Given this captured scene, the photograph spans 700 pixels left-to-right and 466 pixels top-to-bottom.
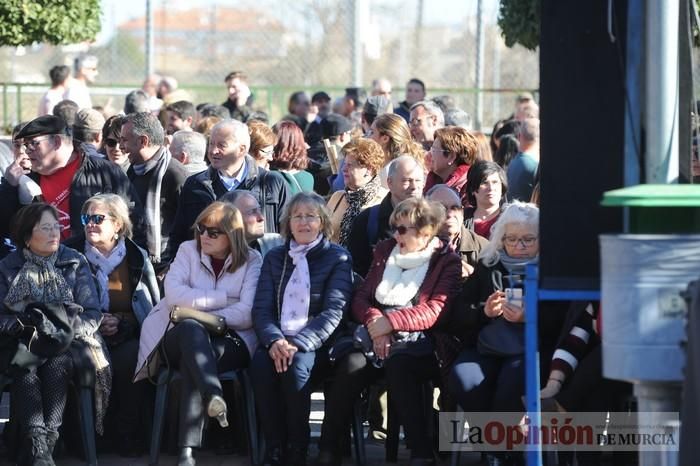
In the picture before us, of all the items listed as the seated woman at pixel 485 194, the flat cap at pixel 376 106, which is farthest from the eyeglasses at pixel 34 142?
the flat cap at pixel 376 106

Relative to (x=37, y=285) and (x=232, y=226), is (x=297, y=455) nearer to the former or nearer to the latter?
(x=232, y=226)

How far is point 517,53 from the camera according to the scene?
39469mm

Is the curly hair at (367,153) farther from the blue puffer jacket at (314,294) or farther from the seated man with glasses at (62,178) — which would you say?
the seated man with glasses at (62,178)

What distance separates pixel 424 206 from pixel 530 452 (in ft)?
6.34

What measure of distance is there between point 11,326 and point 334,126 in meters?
5.58

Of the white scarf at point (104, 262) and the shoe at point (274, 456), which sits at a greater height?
the white scarf at point (104, 262)

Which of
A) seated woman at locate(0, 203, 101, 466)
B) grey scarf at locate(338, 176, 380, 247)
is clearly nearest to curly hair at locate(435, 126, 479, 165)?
grey scarf at locate(338, 176, 380, 247)

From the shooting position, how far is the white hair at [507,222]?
6.71 meters

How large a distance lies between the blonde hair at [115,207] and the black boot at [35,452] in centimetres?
128

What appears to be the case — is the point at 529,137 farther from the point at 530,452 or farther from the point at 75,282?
the point at 530,452

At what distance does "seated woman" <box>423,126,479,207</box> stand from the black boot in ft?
9.74

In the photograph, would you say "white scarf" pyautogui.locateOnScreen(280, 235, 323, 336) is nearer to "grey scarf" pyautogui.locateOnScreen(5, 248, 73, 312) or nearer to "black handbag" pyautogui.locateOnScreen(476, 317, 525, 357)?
"black handbag" pyautogui.locateOnScreen(476, 317, 525, 357)

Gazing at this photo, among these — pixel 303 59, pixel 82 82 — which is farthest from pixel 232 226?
pixel 303 59

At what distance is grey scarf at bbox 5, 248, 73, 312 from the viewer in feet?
22.9
